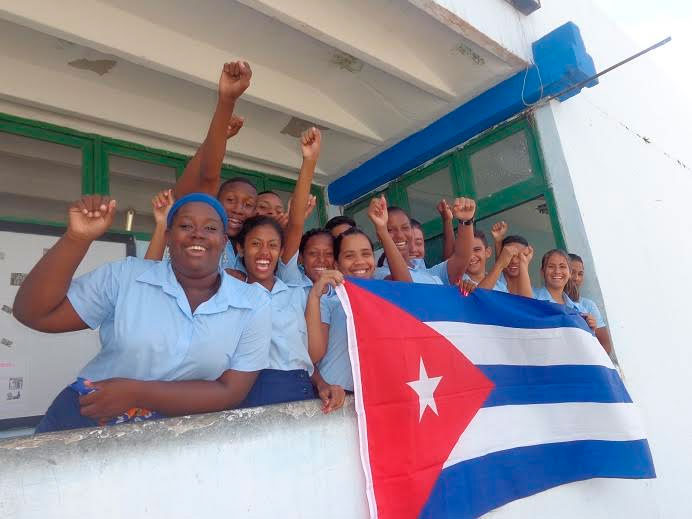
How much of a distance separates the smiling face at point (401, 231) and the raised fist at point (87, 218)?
2.04 meters

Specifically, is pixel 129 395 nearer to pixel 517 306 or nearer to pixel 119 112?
pixel 517 306

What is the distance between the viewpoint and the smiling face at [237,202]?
287cm

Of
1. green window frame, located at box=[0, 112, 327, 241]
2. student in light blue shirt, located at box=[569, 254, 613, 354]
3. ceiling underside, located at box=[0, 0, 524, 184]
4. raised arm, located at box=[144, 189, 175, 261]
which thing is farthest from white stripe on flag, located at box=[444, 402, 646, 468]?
green window frame, located at box=[0, 112, 327, 241]

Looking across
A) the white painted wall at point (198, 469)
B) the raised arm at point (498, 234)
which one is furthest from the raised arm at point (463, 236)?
the white painted wall at point (198, 469)

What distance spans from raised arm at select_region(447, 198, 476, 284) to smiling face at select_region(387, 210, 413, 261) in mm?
313

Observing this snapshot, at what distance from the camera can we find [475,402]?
246 cm

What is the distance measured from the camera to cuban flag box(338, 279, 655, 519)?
2.05 m

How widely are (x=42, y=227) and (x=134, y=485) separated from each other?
2805mm

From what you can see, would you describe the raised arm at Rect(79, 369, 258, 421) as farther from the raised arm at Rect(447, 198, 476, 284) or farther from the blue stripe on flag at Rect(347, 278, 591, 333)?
the raised arm at Rect(447, 198, 476, 284)

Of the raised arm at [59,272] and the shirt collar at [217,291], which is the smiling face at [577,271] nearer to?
the shirt collar at [217,291]

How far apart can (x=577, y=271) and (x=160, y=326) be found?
10.1 feet

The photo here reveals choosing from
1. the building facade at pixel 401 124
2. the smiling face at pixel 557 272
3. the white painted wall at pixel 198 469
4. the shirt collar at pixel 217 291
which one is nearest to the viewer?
the white painted wall at pixel 198 469

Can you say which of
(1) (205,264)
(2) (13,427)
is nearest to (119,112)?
(2) (13,427)

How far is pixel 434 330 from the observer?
2.47 m
